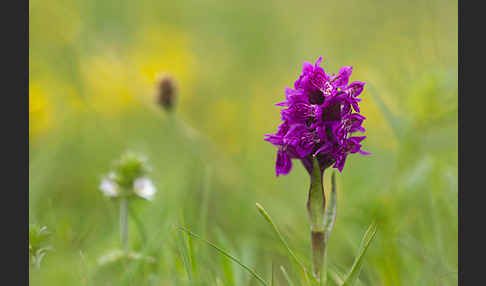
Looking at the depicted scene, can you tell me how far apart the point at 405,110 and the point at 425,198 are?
81cm

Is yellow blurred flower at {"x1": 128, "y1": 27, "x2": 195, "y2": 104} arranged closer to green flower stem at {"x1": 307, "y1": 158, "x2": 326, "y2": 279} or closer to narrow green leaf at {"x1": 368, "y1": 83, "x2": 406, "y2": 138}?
narrow green leaf at {"x1": 368, "y1": 83, "x2": 406, "y2": 138}

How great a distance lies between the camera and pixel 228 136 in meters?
6.41

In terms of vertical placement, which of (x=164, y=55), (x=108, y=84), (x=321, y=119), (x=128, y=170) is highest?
(x=164, y=55)

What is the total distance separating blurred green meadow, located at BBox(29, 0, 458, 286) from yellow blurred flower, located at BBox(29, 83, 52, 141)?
0.02 meters

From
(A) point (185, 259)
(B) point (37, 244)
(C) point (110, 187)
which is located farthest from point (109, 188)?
(A) point (185, 259)

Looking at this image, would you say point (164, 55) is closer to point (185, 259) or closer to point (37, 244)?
point (37, 244)

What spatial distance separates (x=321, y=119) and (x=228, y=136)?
4.30m

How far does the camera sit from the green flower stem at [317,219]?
218 centimetres

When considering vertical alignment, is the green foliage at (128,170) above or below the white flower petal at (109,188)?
above

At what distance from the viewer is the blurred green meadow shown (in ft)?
9.78

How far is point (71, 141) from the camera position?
17.1 feet

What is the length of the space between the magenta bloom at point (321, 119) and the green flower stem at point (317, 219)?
10 cm

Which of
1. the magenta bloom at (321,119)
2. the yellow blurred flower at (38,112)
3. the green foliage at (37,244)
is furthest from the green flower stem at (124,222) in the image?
the yellow blurred flower at (38,112)

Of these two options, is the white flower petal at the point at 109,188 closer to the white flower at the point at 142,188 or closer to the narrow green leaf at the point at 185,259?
the white flower at the point at 142,188
